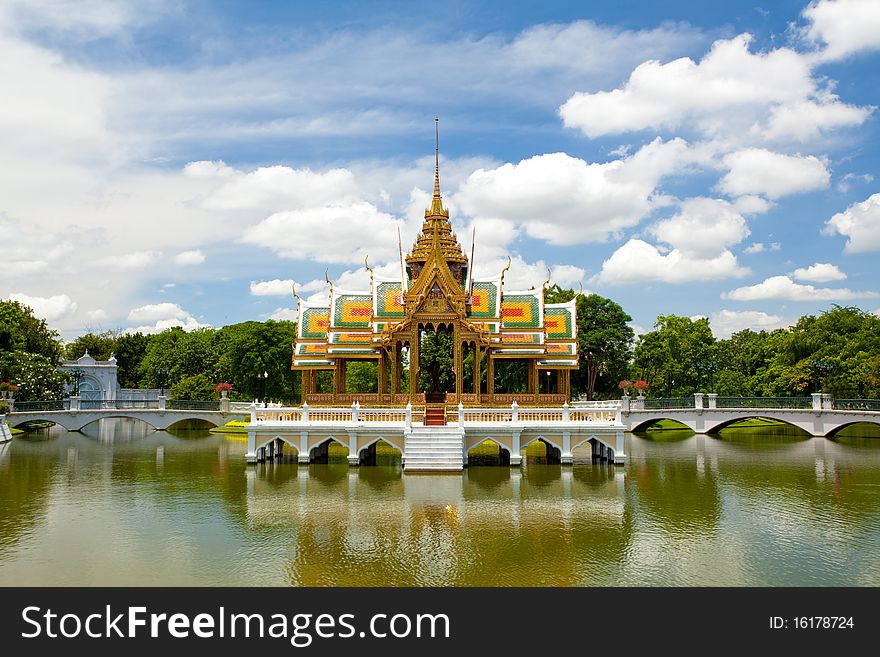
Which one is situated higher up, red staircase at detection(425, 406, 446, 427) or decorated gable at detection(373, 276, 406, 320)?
decorated gable at detection(373, 276, 406, 320)

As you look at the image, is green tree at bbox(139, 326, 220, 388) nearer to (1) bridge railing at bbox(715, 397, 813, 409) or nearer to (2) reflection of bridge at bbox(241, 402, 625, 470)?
(2) reflection of bridge at bbox(241, 402, 625, 470)

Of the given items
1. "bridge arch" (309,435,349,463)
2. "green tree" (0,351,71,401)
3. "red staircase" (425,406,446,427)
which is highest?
"green tree" (0,351,71,401)

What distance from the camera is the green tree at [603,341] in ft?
161

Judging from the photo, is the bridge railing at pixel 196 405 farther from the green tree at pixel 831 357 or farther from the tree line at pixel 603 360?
the green tree at pixel 831 357

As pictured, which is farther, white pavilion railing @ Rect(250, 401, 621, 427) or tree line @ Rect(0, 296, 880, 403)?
tree line @ Rect(0, 296, 880, 403)

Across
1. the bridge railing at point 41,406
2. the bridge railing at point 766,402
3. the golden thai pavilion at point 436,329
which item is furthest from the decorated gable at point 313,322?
the bridge railing at point 766,402

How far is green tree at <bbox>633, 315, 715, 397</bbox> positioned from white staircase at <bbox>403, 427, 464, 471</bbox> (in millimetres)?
31443

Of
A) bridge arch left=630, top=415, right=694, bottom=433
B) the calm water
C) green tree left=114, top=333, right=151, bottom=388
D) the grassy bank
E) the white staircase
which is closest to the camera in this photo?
the calm water

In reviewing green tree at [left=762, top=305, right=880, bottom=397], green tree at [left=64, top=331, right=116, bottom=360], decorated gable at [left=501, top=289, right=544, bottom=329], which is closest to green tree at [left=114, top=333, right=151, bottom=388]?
green tree at [left=64, top=331, right=116, bottom=360]

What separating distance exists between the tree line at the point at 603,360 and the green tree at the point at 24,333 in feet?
0.24

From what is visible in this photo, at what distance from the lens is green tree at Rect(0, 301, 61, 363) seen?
40.3m

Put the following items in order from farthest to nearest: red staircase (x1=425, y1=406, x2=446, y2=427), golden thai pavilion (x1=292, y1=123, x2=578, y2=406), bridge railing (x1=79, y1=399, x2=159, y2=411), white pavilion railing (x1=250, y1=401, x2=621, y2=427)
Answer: bridge railing (x1=79, y1=399, x2=159, y2=411), golden thai pavilion (x1=292, y1=123, x2=578, y2=406), red staircase (x1=425, y1=406, x2=446, y2=427), white pavilion railing (x1=250, y1=401, x2=621, y2=427)
